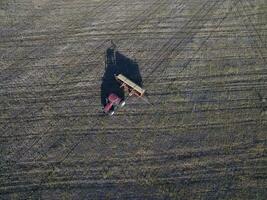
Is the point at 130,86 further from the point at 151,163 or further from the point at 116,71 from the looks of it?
the point at 151,163

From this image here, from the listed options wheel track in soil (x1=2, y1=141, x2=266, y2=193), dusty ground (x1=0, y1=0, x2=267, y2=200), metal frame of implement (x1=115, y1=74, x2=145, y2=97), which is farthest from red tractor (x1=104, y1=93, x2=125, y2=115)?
wheel track in soil (x1=2, y1=141, x2=266, y2=193)

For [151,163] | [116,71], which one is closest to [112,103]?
→ [116,71]

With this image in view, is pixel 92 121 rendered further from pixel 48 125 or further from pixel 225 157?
pixel 225 157

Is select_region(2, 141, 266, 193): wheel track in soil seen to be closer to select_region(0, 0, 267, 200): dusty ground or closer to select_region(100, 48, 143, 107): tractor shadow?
select_region(0, 0, 267, 200): dusty ground

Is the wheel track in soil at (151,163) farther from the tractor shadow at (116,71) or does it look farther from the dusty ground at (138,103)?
the tractor shadow at (116,71)

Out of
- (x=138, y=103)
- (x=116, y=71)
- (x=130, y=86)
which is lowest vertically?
(x=138, y=103)

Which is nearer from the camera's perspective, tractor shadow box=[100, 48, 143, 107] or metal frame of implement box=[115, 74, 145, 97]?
metal frame of implement box=[115, 74, 145, 97]

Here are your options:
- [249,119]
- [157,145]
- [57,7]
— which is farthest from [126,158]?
[57,7]
